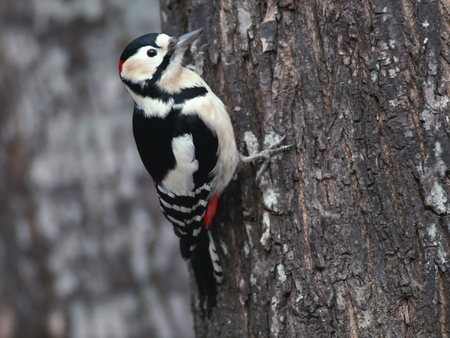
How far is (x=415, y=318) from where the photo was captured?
1.93 meters

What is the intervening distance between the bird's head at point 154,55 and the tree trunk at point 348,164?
287 millimetres

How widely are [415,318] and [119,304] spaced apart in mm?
2958

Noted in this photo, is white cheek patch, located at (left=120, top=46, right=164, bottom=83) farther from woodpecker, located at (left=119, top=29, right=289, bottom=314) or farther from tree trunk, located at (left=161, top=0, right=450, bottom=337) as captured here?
tree trunk, located at (left=161, top=0, right=450, bottom=337)

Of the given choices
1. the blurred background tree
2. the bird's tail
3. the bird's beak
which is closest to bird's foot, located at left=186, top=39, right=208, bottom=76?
the bird's beak

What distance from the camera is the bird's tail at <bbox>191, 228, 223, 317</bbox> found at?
8.28ft

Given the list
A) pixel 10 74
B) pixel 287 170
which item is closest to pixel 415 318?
pixel 287 170

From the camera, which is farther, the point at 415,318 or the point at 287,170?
the point at 287,170

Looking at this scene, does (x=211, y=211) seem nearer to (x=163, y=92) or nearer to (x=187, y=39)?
(x=163, y=92)

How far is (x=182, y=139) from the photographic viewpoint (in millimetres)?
2475

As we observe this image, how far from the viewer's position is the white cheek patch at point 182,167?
8.14ft

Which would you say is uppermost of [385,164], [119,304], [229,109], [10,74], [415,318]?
[10,74]

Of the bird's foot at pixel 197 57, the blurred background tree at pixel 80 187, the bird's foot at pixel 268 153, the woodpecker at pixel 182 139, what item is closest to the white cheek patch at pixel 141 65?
the woodpecker at pixel 182 139

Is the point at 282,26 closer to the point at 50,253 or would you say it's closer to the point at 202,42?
the point at 202,42

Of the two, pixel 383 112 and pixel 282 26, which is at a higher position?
pixel 282 26
